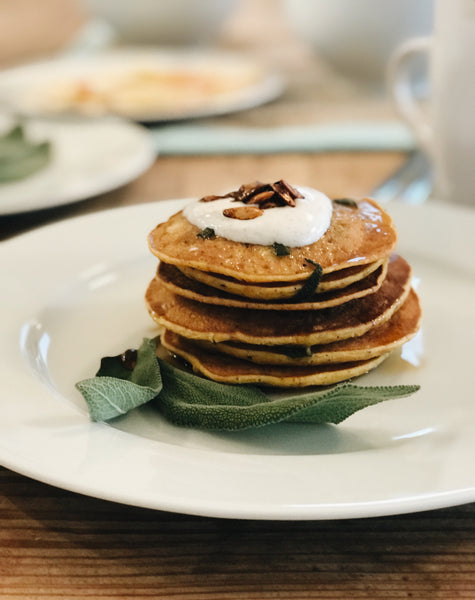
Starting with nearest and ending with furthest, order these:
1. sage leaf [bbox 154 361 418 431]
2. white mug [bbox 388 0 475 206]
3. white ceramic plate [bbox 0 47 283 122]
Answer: sage leaf [bbox 154 361 418 431] → white mug [bbox 388 0 475 206] → white ceramic plate [bbox 0 47 283 122]

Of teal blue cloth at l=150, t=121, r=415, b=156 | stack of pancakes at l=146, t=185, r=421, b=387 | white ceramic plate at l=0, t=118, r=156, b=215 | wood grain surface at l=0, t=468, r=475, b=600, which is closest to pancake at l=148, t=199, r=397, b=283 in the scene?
stack of pancakes at l=146, t=185, r=421, b=387

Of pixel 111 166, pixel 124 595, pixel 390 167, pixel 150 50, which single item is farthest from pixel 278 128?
pixel 124 595

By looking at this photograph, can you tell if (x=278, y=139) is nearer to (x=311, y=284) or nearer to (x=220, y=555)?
(x=311, y=284)

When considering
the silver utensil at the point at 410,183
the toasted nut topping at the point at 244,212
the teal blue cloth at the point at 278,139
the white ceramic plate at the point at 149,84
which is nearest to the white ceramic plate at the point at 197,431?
the toasted nut topping at the point at 244,212

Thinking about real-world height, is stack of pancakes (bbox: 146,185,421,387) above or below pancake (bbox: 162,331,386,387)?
above

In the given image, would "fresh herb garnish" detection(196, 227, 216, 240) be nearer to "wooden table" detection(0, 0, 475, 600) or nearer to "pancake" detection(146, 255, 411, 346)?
"pancake" detection(146, 255, 411, 346)

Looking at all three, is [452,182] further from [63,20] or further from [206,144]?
[63,20]
